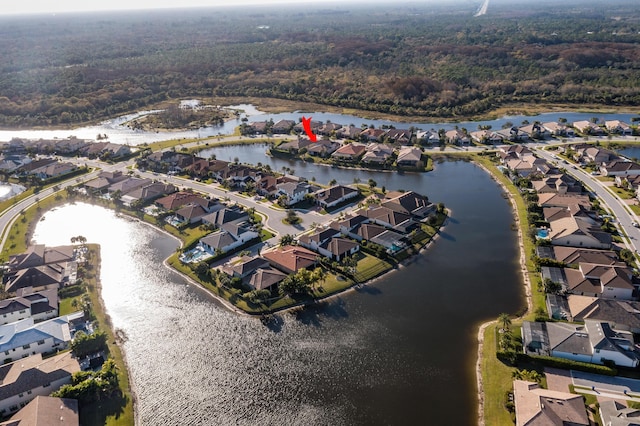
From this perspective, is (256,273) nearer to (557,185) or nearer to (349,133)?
(557,185)

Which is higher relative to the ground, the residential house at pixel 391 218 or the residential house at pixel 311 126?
the residential house at pixel 391 218

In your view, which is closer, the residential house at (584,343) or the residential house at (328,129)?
the residential house at (584,343)

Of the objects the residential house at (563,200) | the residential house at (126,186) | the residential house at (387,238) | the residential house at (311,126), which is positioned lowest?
the residential house at (311,126)

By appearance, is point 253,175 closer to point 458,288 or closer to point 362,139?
point 362,139

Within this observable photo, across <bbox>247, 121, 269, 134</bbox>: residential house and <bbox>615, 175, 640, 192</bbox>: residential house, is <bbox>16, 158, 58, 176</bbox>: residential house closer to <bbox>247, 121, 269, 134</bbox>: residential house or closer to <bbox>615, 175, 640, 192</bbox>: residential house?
<bbox>247, 121, 269, 134</bbox>: residential house

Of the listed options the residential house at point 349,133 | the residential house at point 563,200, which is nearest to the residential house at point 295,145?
the residential house at point 349,133

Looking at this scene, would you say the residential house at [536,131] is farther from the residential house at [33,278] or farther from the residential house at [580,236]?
the residential house at [33,278]

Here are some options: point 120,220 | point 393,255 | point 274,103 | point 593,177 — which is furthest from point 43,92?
point 593,177
